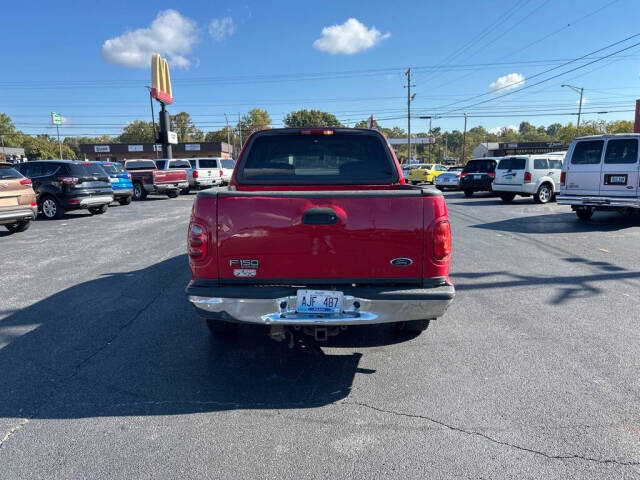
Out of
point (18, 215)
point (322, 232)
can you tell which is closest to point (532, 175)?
point (322, 232)

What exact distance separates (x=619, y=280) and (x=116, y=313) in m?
6.53

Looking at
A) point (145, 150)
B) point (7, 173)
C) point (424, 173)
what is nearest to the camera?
point (7, 173)

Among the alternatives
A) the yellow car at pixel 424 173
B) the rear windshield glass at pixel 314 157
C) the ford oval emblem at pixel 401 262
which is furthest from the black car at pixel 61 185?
the yellow car at pixel 424 173

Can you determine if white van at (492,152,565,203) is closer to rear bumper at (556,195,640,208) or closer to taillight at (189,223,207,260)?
rear bumper at (556,195,640,208)

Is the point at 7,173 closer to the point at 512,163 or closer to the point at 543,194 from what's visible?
the point at 512,163

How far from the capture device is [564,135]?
79.9 m

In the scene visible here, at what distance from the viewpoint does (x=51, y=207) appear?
43.7ft

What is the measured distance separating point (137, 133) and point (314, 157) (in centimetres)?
12401

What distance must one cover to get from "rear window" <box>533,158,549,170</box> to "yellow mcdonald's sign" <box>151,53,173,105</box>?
78.2ft

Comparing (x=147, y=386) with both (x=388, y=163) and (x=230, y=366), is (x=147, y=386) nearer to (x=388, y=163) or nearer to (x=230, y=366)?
(x=230, y=366)

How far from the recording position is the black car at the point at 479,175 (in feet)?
65.0

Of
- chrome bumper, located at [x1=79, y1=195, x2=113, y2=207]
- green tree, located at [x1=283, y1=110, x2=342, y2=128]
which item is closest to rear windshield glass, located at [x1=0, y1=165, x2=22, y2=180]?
chrome bumper, located at [x1=79, y1=195, x2=113, y2=207]

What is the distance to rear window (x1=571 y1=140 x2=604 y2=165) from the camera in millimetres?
10781

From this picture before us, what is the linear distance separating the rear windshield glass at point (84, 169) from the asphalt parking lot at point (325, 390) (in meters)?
7.94
